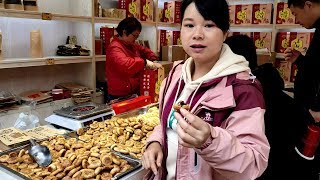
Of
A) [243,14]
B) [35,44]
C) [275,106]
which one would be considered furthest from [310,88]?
[243,14]

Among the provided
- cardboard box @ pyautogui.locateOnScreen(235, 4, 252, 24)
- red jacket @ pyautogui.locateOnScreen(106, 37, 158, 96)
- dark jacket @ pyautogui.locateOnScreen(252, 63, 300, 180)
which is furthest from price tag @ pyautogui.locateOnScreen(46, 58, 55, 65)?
cardboard box @ pyautogui.locateOnScreen(235, 4, 252, 24)

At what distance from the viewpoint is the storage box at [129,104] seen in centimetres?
221

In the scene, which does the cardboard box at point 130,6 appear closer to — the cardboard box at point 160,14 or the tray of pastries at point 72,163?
the cardboard box at point 160,14

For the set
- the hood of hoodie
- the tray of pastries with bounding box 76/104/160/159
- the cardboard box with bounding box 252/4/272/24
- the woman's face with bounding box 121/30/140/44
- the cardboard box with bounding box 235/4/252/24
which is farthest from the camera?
the cardboard box with bounding box 235/4/252/24

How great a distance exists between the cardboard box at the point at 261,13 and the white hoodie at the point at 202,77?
133 inches

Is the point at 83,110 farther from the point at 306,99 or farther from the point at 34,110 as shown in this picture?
the point at 306,99

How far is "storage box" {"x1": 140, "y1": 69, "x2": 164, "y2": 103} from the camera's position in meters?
2.79

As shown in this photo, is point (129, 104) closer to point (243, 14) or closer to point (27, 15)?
point (27, 15)

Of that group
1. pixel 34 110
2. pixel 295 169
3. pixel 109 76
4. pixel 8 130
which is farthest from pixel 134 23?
pixel 295 169

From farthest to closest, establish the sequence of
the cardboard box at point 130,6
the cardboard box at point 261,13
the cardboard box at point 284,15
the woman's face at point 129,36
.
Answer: the cardboard box at point 261,13 < the cardboard box at point 284,15 < the cardboard box at point 130,6 < the woman's face at point 129,36

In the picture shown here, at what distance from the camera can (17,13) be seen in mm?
2607

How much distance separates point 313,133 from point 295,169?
53 centimetres

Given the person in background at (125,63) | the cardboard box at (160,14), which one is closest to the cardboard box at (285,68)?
the cardboard box at (160,14)

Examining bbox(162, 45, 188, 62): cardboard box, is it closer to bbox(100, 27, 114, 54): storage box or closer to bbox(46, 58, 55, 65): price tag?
bbox(100, 27, 114, 54): storage box
